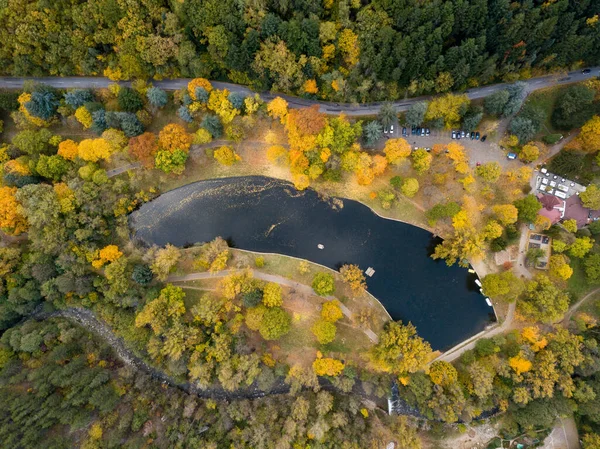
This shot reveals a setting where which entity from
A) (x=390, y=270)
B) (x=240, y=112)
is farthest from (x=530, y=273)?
(x=240, y=112)

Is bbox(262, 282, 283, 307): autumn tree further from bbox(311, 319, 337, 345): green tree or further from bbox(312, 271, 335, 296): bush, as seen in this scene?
bbox(311, 319, 337, 345): green tree

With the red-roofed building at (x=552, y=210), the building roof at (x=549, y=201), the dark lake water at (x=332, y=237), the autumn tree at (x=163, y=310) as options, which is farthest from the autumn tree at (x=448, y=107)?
the autumn tree at (x=163, y=310)

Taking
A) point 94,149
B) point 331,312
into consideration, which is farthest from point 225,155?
point 331,312

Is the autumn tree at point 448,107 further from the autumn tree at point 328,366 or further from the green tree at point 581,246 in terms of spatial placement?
the autumn tree at point 328,366

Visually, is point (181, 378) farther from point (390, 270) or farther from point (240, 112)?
point (240, 112)

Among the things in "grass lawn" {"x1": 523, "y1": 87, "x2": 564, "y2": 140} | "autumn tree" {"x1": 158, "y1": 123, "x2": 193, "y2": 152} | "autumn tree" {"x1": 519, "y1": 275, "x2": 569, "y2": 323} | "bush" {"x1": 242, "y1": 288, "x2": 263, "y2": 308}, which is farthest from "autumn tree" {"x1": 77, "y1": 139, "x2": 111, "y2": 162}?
"autumn tree" {"x1": 519, "y1": 275, "x2": 569, "y2": 323}

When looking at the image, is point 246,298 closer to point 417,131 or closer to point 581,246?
point 417,131
